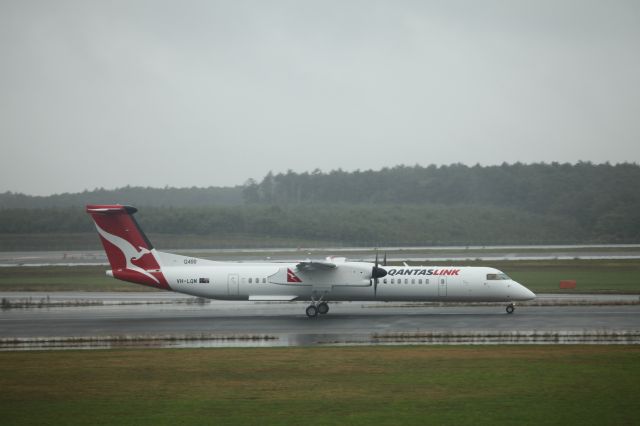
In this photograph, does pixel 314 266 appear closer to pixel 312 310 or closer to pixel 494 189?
pixel 312 310

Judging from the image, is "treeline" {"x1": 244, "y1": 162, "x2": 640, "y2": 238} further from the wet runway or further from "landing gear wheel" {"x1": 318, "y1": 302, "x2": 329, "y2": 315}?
"landing gear wheel" {"x1": 318, "y1": 302, "x2": 329, "y2": 315}

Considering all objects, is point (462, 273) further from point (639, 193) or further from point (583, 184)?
point (583, 184)

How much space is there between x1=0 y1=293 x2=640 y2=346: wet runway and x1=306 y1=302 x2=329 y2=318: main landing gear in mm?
408

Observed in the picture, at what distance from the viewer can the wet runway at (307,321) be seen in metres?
26.0

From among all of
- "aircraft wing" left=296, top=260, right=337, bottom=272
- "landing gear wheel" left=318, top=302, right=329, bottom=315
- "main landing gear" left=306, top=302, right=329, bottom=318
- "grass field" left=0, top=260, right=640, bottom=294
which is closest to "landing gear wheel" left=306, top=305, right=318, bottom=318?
"main landing gear" left=306, top=302, right=329, bottom=318

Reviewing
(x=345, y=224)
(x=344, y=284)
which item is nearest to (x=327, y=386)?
(x=344, y=284)

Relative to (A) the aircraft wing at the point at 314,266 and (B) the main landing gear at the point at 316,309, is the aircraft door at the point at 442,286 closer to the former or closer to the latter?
(A) the aircraft wing at the point at 314,266

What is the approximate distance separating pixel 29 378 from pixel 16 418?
13.7ft

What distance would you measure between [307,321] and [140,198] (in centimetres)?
14270

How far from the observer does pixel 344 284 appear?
32094 millimetres

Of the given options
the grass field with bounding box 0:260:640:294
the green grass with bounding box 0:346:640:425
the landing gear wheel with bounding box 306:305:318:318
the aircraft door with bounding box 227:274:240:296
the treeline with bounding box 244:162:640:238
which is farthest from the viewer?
the treeline with bounding box 244:162:640:238

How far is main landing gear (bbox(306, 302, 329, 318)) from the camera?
31141 mm

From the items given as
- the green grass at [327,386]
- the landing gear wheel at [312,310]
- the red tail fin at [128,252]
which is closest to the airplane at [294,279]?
the red tail fin at [128,252]

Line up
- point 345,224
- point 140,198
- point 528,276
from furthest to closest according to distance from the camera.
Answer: point 140,198, point 345,224, point 528,276
